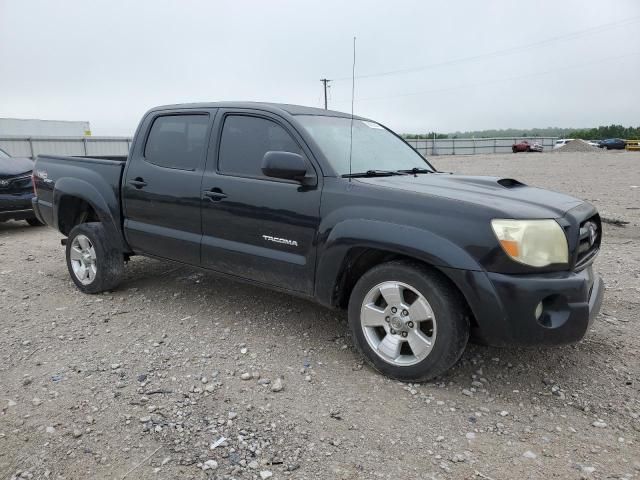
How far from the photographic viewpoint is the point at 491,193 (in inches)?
132

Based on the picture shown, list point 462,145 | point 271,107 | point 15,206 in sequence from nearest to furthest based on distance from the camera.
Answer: point 271,107, point 15,206, point 462,145

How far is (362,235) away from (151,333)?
2.01 metres

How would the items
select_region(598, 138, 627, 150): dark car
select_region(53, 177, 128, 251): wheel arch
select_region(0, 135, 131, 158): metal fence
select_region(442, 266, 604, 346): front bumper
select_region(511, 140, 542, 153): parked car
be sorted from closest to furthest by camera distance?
1. select_region(442, 266, 604, 346): front bumper
2. select_region(53, 177, 128, 251): wheel arch
3. select_region(0, 135, 131, 158): metal fence
4. select_region(511, 140, 542, 153): parked car
5. select_region(598, 138, 627, 150): dark car

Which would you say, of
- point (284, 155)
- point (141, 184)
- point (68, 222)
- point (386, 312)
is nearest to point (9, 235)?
point (68, 222)

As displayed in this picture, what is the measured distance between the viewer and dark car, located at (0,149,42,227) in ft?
27.6

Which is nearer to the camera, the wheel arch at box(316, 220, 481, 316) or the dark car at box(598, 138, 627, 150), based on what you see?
the wheel arch at box(316, 220, 481, 316)

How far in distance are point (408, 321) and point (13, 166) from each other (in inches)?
323

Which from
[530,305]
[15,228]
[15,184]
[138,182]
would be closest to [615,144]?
[15,228]

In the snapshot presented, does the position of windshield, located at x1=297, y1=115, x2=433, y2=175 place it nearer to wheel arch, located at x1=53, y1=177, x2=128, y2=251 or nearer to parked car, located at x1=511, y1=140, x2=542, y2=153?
wheel arch, located at x1=53, y1=177, x2=128, y2=251

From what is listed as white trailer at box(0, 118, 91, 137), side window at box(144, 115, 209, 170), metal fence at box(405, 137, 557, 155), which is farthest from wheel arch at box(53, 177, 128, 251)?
metal fence at box(405, 137, 557, 155)

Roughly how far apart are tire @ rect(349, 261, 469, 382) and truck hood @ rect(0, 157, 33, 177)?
24.3 ft

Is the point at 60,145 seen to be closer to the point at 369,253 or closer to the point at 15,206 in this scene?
the point at 15,206

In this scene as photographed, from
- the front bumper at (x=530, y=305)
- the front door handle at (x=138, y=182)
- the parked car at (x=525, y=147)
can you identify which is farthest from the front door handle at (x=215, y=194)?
the parked car at (x=525, y=147)

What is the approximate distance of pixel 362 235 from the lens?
10.9 feet
